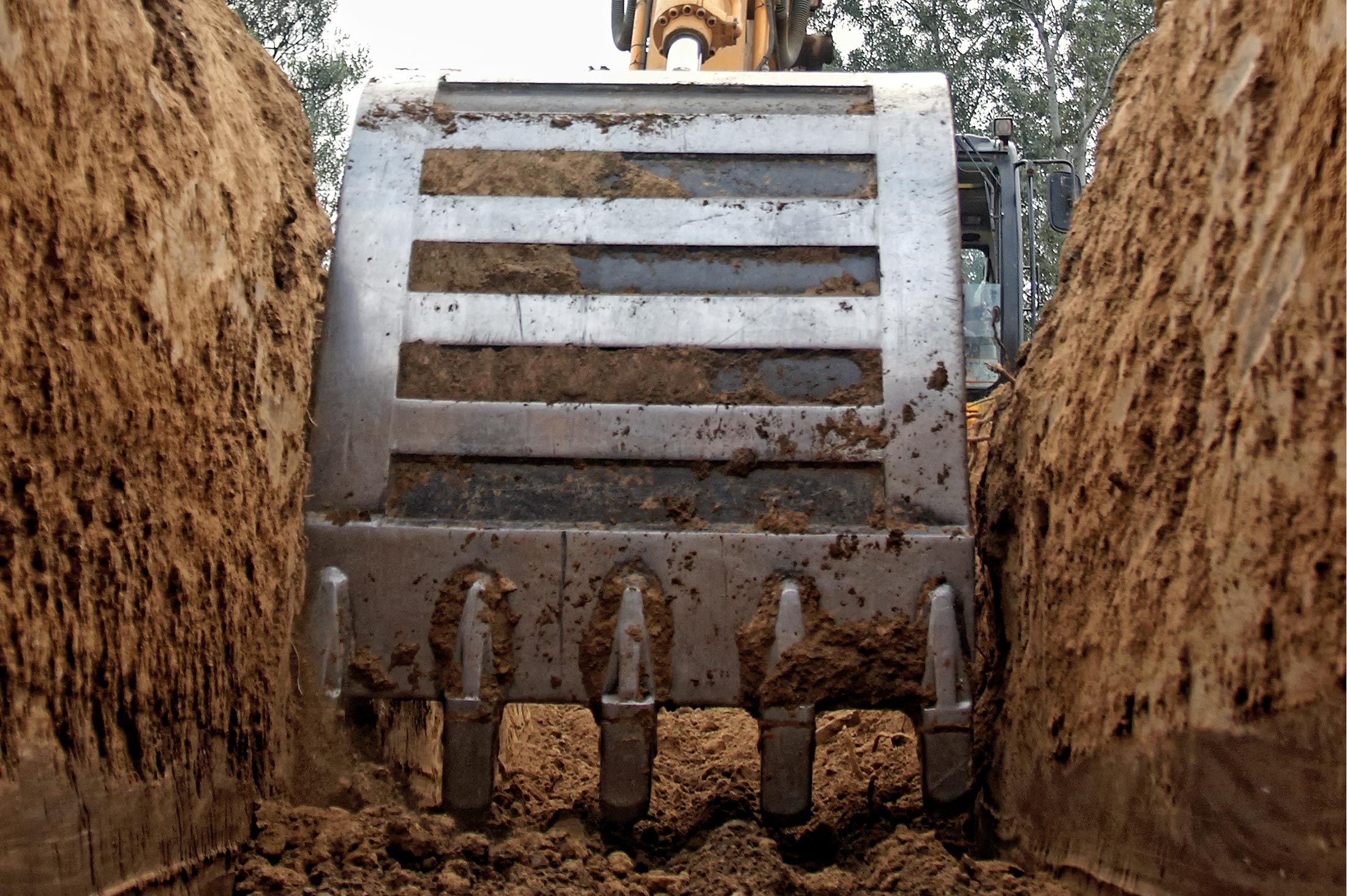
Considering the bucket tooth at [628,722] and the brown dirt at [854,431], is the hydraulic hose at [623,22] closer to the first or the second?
the brown dirt at [854,431]

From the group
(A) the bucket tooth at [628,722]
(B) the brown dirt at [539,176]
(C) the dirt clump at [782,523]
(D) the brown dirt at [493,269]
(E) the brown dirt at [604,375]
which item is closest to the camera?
(A) the bucket tooth at [628,722]

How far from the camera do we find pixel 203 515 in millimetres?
1845

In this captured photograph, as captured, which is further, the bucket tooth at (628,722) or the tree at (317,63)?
the tree at (317,63)

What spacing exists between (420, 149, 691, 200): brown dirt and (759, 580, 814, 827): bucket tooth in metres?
1.01

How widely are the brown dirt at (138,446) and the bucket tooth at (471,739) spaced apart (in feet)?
0.97

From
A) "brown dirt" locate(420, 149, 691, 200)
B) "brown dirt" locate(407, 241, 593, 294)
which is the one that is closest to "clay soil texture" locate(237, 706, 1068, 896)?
"brown dirt" locate(407, 241, 593, 294)

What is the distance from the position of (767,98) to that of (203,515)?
66.1 inches

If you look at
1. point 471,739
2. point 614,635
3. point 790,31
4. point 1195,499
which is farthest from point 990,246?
point 1195,499

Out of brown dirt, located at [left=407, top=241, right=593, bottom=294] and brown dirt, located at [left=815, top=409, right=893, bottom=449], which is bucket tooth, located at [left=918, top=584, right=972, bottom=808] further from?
brown dirt, located at [left=407, top=241, right=593, bottom=294]

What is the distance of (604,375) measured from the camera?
7.98ft

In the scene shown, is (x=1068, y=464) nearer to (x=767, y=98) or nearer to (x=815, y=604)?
(x=815, y=604)

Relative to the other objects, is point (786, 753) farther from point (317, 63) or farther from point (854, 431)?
point (317, 63)

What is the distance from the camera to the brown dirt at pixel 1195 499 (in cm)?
122

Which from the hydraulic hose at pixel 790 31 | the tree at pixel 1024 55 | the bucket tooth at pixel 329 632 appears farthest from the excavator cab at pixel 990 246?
the tree at pixel 1024 55
